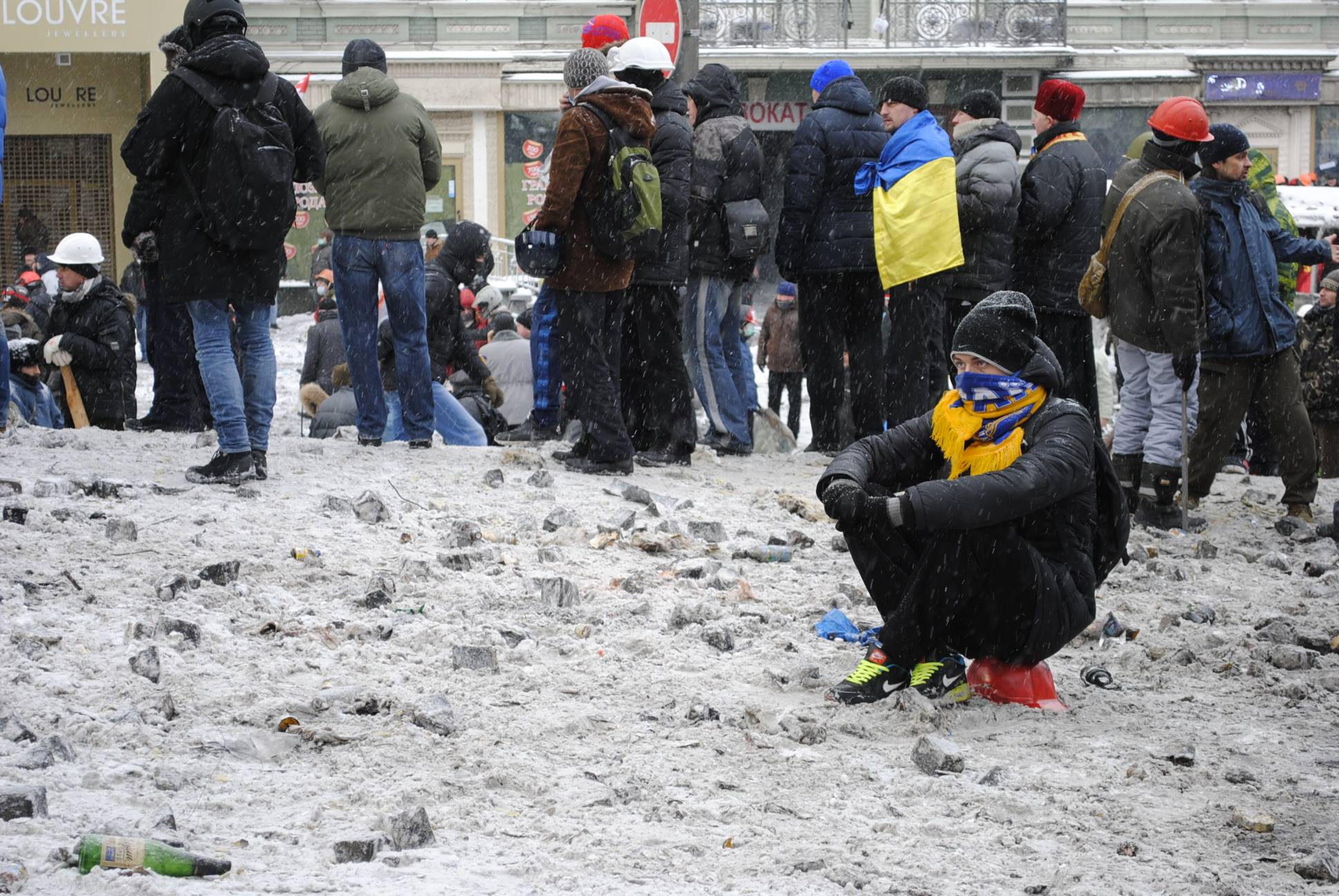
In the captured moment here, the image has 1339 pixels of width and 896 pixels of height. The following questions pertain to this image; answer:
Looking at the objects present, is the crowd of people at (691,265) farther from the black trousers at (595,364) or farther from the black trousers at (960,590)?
the black trousers at (960,590)

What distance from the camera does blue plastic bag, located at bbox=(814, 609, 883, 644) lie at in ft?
18.0

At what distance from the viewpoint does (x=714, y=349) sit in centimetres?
950

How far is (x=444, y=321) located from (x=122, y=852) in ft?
23.1

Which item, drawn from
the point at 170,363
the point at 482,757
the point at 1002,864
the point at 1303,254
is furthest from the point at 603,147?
the point at 1002,864

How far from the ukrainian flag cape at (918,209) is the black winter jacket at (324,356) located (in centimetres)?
449

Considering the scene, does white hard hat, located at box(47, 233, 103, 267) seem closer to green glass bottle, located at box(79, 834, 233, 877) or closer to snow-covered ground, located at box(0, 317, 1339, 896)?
snow-covered ground, located at box(0, 317, 1339, 896)

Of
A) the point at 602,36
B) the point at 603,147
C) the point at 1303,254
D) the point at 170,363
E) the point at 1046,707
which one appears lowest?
the point at 1046,707

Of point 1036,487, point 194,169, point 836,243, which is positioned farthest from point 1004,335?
point 836,243

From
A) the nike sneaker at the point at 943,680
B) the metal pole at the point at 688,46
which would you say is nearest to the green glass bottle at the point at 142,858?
the nike sneaker at the point at 943,680

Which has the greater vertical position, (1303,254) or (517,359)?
(1303,254)

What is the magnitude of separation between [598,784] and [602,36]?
6.00 m

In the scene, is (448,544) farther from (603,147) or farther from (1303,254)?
(1303,254)

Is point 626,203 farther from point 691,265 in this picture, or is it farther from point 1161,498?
point 1161,498

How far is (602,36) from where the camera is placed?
8969mm
